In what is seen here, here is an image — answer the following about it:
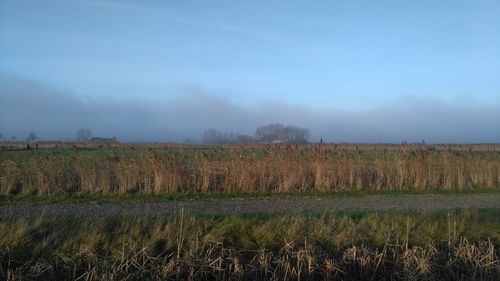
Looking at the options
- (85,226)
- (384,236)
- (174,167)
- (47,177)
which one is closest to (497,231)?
(384,236)

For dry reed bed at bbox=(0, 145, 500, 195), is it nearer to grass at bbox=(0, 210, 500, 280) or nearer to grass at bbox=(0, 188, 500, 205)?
grass at bbox=(0, 188, 500, 205)

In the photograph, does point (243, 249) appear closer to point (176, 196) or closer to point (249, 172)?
point (176, 196)

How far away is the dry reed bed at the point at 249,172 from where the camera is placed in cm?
1628

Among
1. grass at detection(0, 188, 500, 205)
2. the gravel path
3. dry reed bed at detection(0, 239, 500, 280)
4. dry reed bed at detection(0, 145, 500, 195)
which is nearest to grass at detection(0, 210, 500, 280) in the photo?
dry reed bed at detection(0, 239, 500, 280)

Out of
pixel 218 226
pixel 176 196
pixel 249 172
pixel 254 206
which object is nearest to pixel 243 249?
pixel 218 226

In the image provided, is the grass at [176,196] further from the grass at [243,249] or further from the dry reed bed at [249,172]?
the grass at [243,249]

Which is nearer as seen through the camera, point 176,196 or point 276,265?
point 276,265

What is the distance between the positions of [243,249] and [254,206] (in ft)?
18.4

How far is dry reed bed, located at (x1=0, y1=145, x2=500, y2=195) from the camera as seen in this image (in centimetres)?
1628

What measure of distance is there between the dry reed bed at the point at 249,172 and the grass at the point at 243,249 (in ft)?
24.7

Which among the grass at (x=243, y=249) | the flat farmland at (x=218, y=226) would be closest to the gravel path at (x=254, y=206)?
the flat farmland at (x=218, y=226)

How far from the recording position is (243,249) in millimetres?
8031

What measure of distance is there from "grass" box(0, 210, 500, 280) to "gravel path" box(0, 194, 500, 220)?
105 inches

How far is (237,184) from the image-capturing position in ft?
57.3
